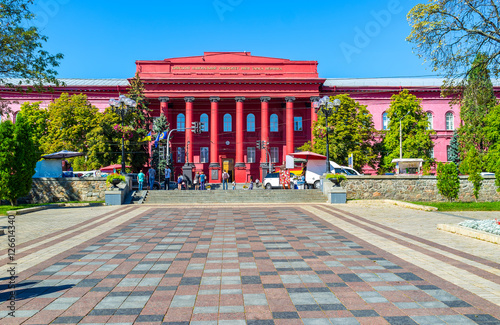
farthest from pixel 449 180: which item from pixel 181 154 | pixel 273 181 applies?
pixel 181 154

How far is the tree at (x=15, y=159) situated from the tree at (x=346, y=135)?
26.4 metres

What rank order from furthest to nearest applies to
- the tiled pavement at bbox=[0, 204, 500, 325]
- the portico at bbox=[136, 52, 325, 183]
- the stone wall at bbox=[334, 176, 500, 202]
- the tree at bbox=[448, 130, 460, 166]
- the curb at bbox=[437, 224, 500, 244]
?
the tree at bbox=[448, 130, 460, 166], the portico at bbox=[136, 52, 325, 183], the stone wall at bbox=[334, 176, 500, 202], the curb at bbox=[437, 224, 500, 244], the tiled pavement at bbox=[0, 204, 500, 325]

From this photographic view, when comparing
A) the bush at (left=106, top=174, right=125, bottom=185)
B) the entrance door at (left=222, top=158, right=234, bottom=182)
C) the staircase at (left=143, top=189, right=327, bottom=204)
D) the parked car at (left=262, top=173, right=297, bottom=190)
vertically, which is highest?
the entrance door at (left=222, top=158, right=234, bottom=182)

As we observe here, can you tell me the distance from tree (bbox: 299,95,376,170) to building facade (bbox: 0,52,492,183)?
248 inches

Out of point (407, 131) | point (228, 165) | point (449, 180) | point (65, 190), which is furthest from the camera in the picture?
point (228, 165)

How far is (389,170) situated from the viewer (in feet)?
141

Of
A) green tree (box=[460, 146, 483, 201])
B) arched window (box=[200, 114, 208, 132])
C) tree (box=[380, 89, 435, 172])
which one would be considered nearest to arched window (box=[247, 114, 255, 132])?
arched window (box=[200, 114, 208, 132])

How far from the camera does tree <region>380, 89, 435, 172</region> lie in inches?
1570

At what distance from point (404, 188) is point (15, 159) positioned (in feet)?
76.7

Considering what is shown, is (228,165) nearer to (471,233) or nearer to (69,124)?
(69,124)

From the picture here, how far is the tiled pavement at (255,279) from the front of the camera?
411 centimetres

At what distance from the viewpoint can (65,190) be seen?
23234 mm

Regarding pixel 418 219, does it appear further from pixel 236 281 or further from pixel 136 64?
pixel 136 64

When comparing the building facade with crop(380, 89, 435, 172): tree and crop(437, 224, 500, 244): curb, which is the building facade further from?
crop(437, 224, 500, 244): curb
